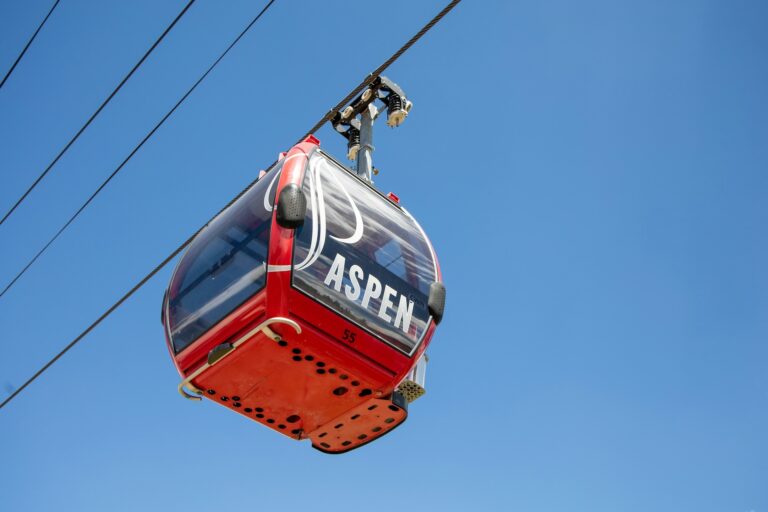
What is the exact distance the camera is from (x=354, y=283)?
5641 millimetres

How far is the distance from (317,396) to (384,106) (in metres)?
2.60

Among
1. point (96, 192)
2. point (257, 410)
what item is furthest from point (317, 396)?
point (96, 192)

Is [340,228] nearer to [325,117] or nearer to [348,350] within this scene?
[348,350]

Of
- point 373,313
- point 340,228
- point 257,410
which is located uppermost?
point 340,228

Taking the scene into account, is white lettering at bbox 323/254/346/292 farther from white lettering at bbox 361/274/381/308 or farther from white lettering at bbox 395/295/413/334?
white lettering at bbox 395/295/413/334

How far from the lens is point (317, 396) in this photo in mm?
5902

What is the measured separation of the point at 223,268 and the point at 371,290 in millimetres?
960

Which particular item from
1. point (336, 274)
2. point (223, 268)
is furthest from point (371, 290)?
point (223, 268)

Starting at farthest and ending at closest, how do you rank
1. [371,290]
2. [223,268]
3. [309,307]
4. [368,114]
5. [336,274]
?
1. [368,114]
2. [223,268]
3. [371,290]
4. [336,274]
5. [309,307]

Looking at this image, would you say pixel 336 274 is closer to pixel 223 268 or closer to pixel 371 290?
pixel 371 290

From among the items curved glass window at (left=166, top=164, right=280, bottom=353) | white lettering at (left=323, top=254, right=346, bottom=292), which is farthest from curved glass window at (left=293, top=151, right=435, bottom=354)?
curved glass window at (left=166, top=164, right=280, bottom=353)

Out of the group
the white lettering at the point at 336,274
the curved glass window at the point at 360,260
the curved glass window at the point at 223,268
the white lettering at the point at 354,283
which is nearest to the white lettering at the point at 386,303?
the curved glass window at the point at 360,260

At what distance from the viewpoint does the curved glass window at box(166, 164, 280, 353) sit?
5.60m

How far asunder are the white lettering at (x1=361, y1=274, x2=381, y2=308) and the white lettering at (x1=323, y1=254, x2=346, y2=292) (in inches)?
7.8
